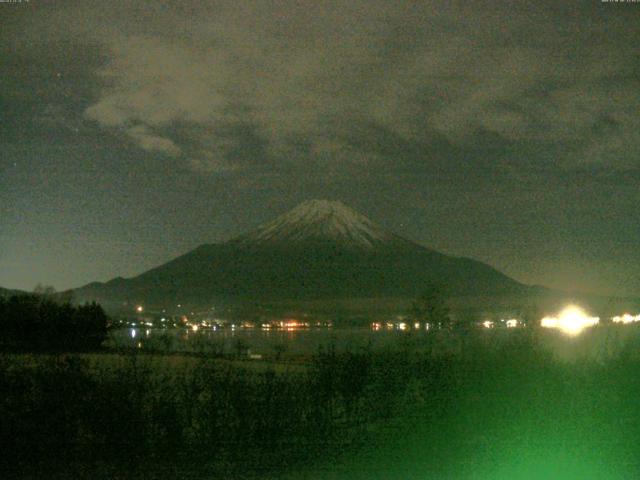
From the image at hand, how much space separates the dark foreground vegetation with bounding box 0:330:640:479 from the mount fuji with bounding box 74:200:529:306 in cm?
9747

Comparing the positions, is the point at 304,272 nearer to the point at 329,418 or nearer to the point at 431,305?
the point at 431,305

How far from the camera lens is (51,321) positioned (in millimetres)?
39375

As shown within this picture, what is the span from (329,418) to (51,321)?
30203 millimetres

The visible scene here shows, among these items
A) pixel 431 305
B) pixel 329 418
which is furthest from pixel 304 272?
pixel 329 418

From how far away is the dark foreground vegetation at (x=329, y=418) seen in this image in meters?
9.95

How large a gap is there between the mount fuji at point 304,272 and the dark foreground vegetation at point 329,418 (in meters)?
97.5

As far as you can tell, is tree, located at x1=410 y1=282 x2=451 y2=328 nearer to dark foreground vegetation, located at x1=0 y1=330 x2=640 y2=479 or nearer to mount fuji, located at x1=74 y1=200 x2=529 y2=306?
dark foreground vegetation, located at x1=0 y1=330 x2=640 y2=479

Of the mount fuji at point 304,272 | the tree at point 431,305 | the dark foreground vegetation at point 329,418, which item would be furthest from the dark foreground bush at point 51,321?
the mount fuji at point 304,272

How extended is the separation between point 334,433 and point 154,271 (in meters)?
139

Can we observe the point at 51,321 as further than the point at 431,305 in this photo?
No

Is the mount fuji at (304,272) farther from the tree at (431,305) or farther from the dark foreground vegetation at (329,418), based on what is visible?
the dark foreground vegetation at (329,418)

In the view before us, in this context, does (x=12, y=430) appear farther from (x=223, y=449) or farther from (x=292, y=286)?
(x=292, y=286)

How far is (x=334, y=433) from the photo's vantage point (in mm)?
11914

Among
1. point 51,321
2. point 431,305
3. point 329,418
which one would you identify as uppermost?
point 431,305
